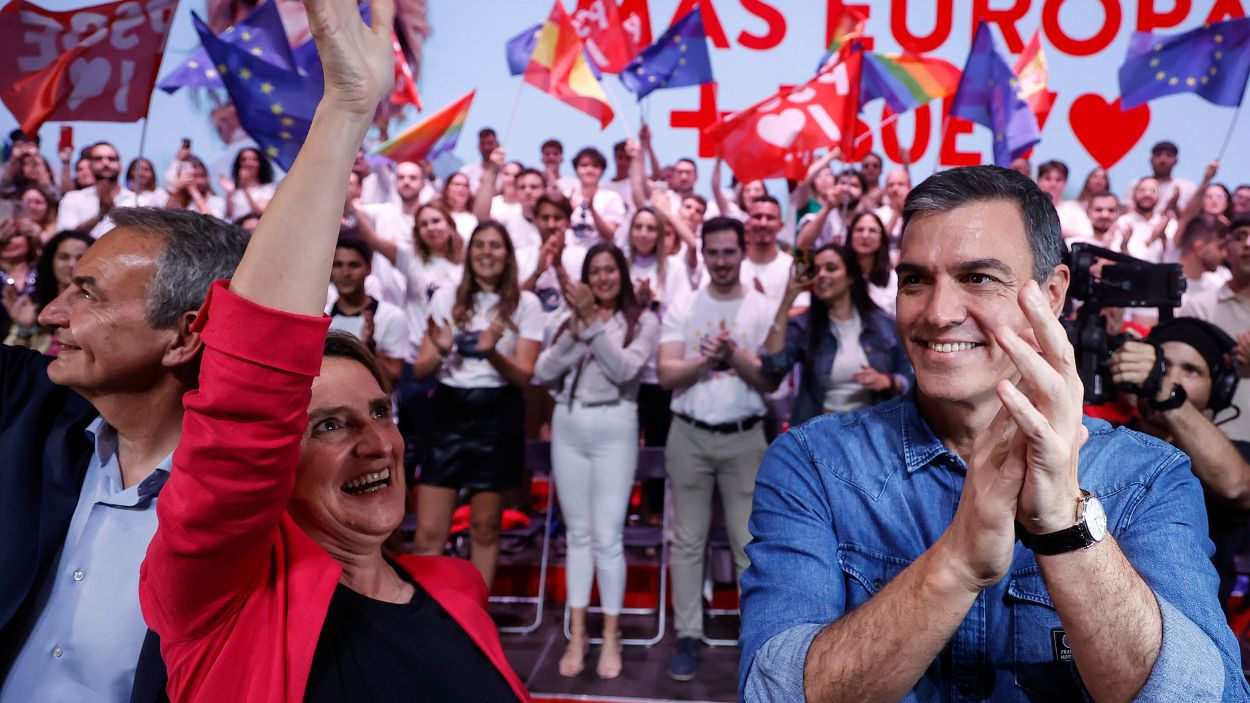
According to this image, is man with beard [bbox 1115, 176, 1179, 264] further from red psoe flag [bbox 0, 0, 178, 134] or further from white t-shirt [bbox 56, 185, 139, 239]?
white t-shirt [bbox 56, 185, 139, 239]

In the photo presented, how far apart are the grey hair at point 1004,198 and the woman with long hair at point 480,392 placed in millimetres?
2968

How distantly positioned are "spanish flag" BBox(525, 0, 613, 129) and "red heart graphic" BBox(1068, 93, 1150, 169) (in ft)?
11.6

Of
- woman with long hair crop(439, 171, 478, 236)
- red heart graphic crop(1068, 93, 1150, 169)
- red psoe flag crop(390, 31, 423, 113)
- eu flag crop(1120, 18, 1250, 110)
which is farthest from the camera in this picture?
woman with long hair crop(439, 171, 478, 236)

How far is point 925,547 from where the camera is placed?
4.63 ft

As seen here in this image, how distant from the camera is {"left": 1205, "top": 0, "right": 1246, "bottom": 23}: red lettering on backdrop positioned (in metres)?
7.98

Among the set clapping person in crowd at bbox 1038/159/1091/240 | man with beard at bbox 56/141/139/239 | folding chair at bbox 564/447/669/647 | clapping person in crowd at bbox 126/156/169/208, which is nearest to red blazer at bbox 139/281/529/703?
folding chair at bbox 564/447/669/647

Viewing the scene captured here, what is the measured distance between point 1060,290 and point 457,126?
16.4ft

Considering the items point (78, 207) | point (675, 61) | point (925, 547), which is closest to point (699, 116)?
point (675, 61)

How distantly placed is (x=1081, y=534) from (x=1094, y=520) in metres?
0.02

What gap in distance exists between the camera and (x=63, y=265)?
14.1 feet

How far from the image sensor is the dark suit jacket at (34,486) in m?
1.37

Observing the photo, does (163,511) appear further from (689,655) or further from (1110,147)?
(1110,147)

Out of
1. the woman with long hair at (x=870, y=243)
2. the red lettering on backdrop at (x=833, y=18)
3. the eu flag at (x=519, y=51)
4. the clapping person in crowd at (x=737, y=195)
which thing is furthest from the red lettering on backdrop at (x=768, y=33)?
the woman with long hair at (x=870, y=243)

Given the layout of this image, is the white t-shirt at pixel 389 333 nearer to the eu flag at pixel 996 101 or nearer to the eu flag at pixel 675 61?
the eu flag at pixel 675 61
